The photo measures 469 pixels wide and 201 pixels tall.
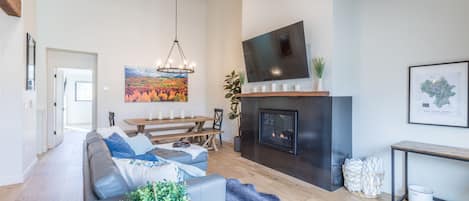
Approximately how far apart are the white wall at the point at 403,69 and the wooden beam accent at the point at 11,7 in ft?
15.3

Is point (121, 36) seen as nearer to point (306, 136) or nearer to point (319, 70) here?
point (319, 70)

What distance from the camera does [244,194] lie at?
9.90 ft

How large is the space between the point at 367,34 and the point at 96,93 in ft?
19.5

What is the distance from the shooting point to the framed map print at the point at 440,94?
261cm

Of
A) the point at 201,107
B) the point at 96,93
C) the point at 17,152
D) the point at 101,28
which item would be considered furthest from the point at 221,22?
the point at 17,152

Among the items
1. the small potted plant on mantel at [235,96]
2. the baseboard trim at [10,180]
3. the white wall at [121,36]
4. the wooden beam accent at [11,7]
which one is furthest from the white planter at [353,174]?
the white wall at [121,36]

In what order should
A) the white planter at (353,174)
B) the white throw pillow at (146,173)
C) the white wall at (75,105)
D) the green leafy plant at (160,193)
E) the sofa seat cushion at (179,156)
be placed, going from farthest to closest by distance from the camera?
the white wall at (75,105), the sofa seat cushion at (179,156), the white planter at (353,174), the white throw pillow at (146,173), the green leafy plant at (160,193)

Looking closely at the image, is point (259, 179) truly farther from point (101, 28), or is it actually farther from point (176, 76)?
point (101, 28)

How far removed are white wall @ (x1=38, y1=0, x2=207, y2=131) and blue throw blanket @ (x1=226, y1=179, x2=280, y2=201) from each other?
4.17 meters

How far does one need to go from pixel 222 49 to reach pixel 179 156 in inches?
161

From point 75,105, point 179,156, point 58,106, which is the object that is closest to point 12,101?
point 179,156

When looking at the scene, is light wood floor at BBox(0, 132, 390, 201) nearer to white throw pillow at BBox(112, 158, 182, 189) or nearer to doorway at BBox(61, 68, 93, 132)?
white throw pillow at BBox(112, 158, 182, 189)

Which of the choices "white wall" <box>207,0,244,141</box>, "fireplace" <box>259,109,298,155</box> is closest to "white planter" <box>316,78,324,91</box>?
"fireplace" <box>259,109,298,155</box>

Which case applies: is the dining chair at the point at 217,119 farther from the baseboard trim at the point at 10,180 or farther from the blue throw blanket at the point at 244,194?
the baseboard trim at the point at 10,180
